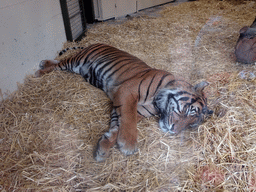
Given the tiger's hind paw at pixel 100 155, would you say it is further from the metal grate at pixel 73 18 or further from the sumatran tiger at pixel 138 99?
the metal grate at pixel 73 18

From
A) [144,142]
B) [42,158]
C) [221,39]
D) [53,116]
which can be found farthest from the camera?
[221,39]

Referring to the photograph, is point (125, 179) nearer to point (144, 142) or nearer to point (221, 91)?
point (144, 142)

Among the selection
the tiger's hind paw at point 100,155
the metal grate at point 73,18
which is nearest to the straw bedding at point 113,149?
the tiger's hind paw at point 100,155

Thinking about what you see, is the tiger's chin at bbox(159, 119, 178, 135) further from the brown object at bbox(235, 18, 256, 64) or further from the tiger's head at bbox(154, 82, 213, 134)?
the brown object at bbox(235, 18, 256, 64)

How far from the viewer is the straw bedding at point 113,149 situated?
3.66 ft

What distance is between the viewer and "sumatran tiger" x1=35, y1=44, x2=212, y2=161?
53.6 inches

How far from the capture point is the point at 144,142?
1.43 m

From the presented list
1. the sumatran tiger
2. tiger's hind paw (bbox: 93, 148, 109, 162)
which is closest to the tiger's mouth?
the sumatran tiger

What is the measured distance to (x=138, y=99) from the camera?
158cm

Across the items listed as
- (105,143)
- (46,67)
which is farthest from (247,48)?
(46,67)

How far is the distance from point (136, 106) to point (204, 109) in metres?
0.54

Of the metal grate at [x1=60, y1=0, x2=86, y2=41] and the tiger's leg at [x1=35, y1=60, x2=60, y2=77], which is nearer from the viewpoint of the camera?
the tiger's leg at [x1=35, y1=60, x2=60, y2=77]

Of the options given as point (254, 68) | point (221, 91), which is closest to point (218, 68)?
point (254, 68)

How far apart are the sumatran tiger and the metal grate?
3.95ft
